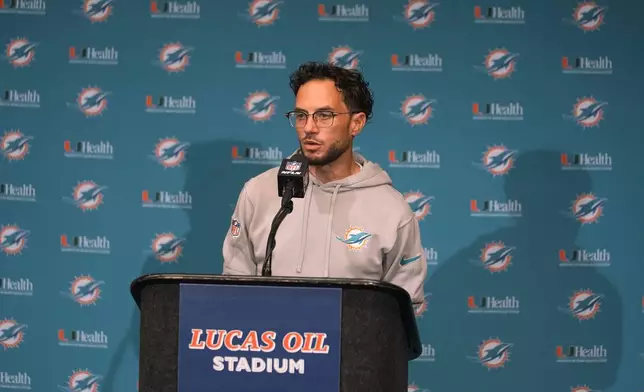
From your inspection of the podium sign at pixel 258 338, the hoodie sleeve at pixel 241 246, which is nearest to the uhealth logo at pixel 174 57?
the hoodie sleeve at pixel 241 246

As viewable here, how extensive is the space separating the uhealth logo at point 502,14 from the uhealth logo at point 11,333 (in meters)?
2.50

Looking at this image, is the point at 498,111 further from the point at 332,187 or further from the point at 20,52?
the point at 20,52

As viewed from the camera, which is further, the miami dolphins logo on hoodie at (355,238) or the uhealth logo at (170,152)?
the uhealth logo at (170,152)

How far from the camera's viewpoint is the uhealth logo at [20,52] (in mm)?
3619

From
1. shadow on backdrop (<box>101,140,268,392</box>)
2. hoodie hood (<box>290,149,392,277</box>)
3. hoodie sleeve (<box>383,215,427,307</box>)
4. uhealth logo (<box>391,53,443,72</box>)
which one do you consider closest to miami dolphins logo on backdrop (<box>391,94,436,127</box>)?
uhealth logo (<box>391,53,443,72</box>)

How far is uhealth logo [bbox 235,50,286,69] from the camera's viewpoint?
11.7 feet

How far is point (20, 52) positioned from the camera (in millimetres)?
3623

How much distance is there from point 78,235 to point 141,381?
2.27m

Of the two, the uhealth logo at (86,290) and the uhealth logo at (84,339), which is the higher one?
the uhealth logo at (86,290)

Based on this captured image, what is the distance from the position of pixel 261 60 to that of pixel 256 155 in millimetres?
426

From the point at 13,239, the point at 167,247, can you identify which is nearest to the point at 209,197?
the point at 167,247

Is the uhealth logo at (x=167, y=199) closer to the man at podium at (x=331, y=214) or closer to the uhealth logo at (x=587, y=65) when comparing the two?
the man at podium at (x=331, y=214)

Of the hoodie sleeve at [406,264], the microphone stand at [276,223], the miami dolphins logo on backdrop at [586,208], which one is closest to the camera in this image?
the microphone stand at [276,223]

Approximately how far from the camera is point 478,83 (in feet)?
11.6
